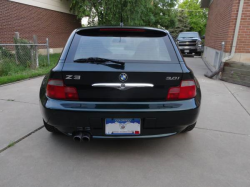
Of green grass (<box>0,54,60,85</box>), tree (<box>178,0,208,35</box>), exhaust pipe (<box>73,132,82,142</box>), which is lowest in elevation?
green grass (<box>0,54,60,85</box>)

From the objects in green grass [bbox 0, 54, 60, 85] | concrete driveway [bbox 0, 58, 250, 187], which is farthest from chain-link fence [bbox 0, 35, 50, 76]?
concrete driveway [bbox 0, 58, 250, 187]

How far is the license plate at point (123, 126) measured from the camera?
210 centimetres

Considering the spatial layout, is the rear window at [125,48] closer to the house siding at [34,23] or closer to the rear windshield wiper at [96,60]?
the rear windshield wiper at [96,60]

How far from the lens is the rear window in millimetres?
2252

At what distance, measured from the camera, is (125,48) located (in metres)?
2.37

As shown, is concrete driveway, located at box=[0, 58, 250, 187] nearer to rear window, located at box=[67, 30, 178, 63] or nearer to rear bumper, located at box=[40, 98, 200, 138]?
rear bumper, located at box=[40, 98, 200, 138]

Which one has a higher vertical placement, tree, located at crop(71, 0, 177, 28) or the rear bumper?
tree, located at crop(71, 0, 177, 28)

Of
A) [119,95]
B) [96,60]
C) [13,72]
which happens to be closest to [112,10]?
[13,72]

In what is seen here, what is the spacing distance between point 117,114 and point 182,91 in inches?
29.9

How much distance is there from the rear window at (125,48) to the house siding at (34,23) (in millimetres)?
10390

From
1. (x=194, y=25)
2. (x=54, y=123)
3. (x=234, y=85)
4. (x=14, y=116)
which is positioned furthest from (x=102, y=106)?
(x=194, y=25)

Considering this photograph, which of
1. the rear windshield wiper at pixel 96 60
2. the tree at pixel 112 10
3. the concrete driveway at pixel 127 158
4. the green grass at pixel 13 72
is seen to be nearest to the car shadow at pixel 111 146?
the concrete driveway at pixel 127 158

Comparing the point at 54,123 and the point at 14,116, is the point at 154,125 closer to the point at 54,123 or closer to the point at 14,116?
the point at 54,123

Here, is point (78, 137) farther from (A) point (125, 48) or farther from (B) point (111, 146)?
(A) point (125, 48)
